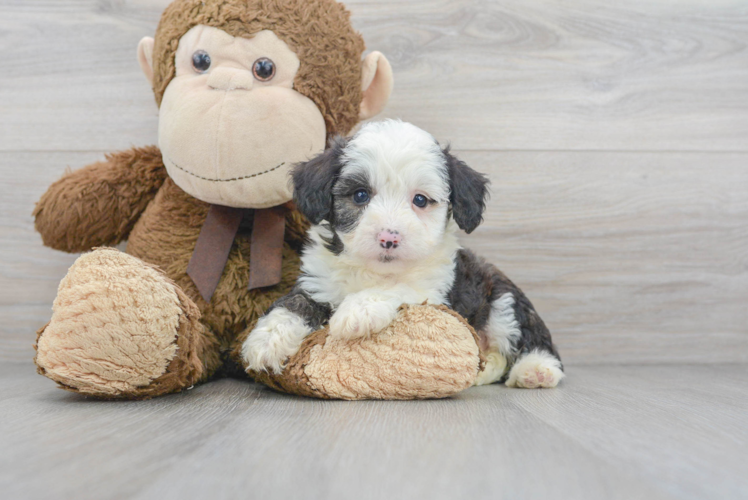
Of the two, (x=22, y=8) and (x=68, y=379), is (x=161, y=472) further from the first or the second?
(x=22, y=8)

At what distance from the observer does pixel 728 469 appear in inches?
38.6

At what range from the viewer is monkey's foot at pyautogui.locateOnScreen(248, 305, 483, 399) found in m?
1.41

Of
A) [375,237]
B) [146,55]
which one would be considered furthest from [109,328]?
[146,55]

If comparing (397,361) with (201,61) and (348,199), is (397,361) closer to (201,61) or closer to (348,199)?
(348,199)

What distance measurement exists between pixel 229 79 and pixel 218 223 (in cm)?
41

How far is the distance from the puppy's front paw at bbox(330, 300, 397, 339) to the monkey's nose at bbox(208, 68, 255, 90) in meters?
0.67

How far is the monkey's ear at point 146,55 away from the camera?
1.91 meters

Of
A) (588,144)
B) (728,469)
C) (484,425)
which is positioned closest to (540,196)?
Answer: (588,144)

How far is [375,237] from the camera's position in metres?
1.42

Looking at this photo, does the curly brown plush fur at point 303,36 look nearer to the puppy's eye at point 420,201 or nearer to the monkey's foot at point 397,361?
the puppy's eye at point 420,201

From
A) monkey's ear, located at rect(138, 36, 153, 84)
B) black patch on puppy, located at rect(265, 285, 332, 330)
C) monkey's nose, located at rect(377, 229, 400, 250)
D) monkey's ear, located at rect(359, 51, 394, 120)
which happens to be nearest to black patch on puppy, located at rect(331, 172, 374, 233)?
monkey's nose, located at rect(377, 229, 400, 250)

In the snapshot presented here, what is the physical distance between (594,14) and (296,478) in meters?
2.08

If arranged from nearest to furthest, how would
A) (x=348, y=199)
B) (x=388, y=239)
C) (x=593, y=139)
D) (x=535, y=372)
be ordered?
(x=388, y=239) → (x=348, y=199) → (x=535, y=372) → (x=593, y=139)

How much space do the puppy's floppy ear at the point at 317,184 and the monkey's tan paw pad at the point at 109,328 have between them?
15.1 inches
